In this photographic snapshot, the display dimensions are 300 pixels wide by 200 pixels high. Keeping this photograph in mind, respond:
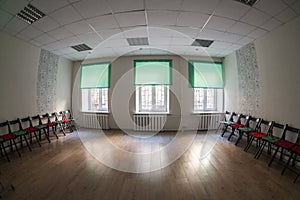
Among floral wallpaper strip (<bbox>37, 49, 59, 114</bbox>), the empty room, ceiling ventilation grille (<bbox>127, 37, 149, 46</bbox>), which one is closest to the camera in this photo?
the empty room

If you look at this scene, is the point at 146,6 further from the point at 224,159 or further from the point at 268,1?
the point at 224,159

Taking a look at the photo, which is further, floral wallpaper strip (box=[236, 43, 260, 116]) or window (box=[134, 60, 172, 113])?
window (box=[134, 60, 172, 113])

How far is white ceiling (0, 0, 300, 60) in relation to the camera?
7.59ft

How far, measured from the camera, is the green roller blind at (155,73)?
5086 mm

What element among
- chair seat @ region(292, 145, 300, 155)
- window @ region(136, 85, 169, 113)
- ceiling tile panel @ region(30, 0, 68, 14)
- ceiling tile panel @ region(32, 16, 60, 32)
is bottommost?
chair seat @ region(292, 145, 300, 155)

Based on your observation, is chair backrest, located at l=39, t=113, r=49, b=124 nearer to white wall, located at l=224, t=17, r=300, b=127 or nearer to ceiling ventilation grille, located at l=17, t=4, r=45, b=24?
ceiling ventilation grille, located at l=17, t=4, r=45, b=24

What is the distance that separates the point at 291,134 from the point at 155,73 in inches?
151

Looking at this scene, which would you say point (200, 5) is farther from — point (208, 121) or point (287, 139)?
point (208, 121)

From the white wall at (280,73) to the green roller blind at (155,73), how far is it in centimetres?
258

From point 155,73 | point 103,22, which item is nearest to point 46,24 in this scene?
point 103,22

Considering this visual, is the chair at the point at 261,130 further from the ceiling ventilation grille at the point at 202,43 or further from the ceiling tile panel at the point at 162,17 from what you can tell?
the ceiling tile panel at the point at 162,17

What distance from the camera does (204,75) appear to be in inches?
203

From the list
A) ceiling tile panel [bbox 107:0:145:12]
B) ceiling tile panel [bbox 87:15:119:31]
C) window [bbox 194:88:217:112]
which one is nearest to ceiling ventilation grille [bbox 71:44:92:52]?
ceiling tile panel [bbox 87:15:119:31]

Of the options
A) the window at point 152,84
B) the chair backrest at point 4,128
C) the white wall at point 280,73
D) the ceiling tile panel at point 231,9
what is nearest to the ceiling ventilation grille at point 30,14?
the chair backrest at point 4,128
